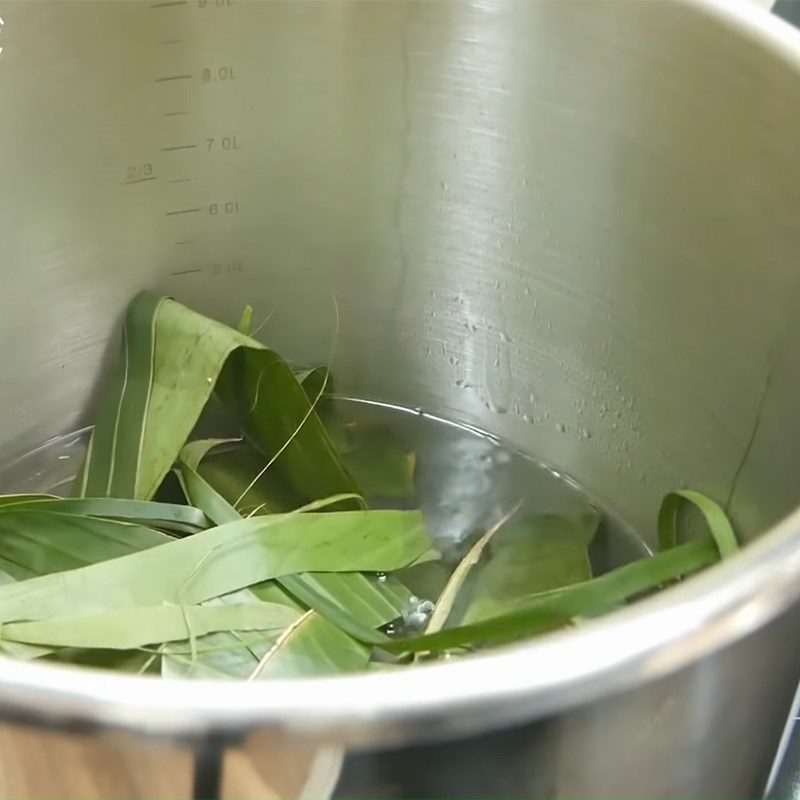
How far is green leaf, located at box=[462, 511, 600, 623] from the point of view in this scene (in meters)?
0.67

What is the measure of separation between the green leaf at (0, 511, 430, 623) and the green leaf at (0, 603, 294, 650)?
13 mm

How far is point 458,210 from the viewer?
0.73 meters

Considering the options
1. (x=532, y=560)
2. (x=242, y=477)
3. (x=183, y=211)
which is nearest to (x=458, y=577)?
(x=532, y=560)

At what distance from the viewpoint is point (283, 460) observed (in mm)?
717

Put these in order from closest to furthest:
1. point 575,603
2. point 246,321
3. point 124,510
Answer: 1. point 575,603
2. point 124,510
3. point 246,321

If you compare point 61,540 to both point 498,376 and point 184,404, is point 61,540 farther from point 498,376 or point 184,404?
point 498,376

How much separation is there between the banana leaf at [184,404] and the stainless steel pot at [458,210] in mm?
41

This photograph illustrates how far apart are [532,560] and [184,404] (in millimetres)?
252

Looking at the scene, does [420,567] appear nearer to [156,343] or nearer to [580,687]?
[156,343]

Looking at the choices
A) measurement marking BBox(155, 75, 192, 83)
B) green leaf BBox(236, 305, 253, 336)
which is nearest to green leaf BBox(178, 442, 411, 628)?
green leaf BBox(236, 305, 253, 336)

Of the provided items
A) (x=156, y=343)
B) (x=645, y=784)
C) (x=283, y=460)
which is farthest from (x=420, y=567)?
(x=645, y=784)

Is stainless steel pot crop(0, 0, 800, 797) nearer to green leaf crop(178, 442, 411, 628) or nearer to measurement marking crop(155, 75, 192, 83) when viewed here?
measurement marking crop(155, 75, 192, 83)

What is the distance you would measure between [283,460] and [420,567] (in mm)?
116

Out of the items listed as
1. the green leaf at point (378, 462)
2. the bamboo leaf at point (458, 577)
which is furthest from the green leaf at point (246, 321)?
the bamboo leaf at point (458, 577)
